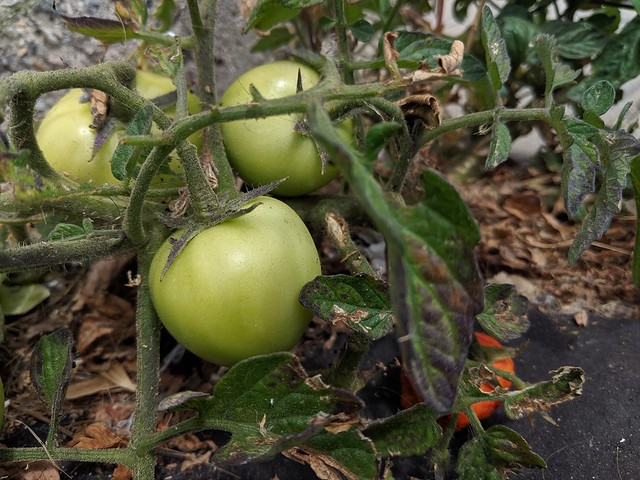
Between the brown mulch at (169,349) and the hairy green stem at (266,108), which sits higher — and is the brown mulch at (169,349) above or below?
below

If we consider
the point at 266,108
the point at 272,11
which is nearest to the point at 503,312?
the point at 266,108

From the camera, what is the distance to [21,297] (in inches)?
40.6

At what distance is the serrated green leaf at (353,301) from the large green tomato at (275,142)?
241mm

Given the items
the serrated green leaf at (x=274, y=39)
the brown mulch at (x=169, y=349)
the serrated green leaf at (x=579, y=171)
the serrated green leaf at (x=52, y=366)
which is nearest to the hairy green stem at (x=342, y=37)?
the serrated green leaf at (x=274, y=39)

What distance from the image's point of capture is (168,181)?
2.89ft

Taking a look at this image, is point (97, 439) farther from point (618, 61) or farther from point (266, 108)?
point (618, 61)

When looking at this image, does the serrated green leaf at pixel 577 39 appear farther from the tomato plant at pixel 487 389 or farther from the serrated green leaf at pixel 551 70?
the tomato plant at pixel 487 389

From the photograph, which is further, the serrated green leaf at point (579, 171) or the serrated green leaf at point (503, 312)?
the serrated green leaf at point (503, 312)

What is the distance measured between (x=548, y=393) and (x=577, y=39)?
65cm

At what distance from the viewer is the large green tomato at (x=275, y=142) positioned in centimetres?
85

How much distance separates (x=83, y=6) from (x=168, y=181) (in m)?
0.58

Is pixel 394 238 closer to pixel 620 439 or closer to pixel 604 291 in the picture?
pixel 620 439

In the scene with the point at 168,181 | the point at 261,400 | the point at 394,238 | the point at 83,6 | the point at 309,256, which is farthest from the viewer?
the point at 83,6

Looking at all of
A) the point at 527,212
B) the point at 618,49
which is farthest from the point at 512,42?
the point at 527,212
